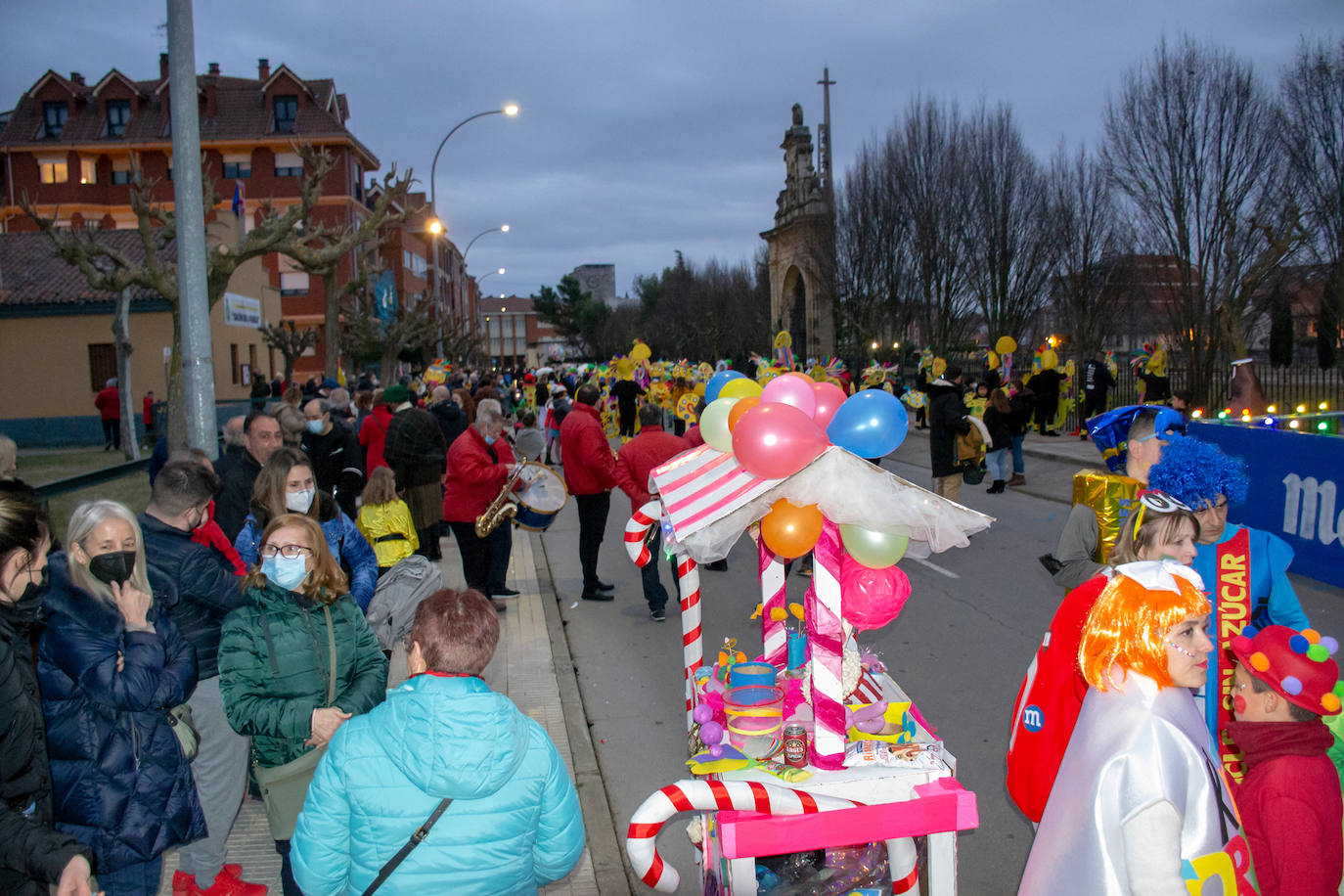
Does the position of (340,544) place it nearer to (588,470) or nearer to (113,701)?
(113,701)

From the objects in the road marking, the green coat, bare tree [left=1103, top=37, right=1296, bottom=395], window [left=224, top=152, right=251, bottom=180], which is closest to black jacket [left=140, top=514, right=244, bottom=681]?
the green coat

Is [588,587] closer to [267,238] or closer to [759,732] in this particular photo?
[759,732]

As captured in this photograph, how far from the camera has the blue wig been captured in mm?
3490

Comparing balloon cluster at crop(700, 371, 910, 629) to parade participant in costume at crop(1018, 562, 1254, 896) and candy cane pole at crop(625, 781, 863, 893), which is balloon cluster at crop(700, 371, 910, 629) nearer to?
candy cane pole at crop(625, 781, 863, 893)

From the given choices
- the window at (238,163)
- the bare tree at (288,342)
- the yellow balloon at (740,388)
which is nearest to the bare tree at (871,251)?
the bare tree at (288,342)

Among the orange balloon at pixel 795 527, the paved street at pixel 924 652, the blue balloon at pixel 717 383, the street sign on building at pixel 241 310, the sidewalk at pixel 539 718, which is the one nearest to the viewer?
the orange balloon at pixel 795 527

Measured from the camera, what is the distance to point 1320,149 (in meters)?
17.8

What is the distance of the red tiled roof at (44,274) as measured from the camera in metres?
27.1

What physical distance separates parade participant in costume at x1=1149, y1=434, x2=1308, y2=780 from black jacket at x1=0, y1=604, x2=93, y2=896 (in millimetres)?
3908

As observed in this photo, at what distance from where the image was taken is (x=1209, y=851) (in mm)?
2422

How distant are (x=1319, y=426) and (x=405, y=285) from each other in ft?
178

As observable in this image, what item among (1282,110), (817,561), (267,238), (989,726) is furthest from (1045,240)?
(817,561)

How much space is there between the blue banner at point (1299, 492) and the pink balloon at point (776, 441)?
752cm

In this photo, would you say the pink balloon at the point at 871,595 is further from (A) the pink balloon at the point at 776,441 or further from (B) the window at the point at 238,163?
(B) the window at the point at 238,163
